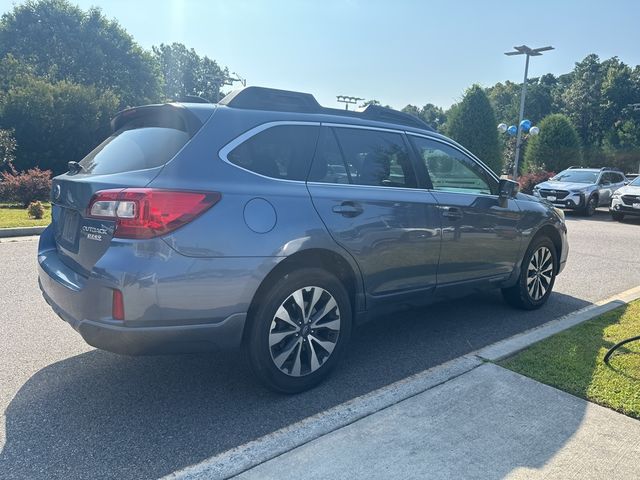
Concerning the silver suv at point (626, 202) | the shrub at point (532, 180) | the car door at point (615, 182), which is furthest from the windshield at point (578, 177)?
the shrub at point (532, 180)

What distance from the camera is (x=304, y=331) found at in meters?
3.43

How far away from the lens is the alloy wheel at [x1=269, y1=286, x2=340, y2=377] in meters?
3.32

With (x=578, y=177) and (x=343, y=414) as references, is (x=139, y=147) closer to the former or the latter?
(x=343, y=414)

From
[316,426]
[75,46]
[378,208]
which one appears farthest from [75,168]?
[75,46]

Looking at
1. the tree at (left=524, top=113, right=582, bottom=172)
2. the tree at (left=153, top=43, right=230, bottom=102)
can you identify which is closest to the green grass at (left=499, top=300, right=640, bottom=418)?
the tree at (left=524, top=113, right=582, bottom=172)

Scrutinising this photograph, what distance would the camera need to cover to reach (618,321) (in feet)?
16.4

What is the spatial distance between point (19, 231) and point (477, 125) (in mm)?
23558

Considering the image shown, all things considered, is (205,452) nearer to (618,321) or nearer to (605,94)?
(618,321)

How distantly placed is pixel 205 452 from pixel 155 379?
1.05 metres

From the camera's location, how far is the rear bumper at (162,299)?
282 centimetres

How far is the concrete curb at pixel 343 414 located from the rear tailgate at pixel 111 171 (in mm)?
1341

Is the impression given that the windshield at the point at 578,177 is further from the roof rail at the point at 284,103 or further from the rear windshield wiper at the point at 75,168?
the rear windshield wiper at the point at 75,168

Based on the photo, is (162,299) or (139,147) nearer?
(162,299)

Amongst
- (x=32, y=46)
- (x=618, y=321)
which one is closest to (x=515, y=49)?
(x=618, y=321)
